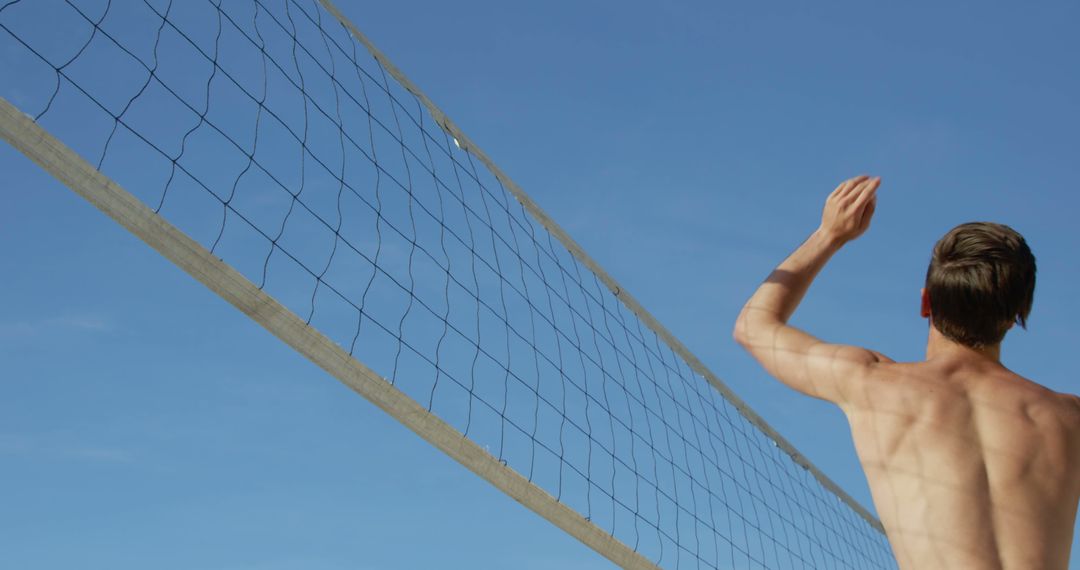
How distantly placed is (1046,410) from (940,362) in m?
0.16

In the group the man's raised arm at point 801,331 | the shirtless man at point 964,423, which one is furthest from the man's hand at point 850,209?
the shirtless man at point 964,423

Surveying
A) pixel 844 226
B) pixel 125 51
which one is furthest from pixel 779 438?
pixel 844 226

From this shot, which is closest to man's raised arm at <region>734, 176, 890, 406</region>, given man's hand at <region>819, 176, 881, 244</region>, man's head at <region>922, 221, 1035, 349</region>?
man's hand at <region>819, 176, 881, 244</region>

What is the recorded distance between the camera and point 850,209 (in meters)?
1.93

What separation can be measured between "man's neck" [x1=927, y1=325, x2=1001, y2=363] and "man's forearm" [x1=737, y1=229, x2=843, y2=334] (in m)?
0.23

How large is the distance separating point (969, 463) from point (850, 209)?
1.57ft

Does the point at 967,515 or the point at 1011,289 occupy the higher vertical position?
the point at 1011,289

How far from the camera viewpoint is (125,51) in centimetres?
342

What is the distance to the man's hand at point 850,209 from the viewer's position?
6.32 ft

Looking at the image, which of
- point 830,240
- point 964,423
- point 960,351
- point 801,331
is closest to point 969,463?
point 964,423

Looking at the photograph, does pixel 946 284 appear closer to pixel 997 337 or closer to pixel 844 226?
pixel 997 337

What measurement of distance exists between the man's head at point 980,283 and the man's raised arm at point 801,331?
13 cm

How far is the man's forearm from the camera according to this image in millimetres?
1873

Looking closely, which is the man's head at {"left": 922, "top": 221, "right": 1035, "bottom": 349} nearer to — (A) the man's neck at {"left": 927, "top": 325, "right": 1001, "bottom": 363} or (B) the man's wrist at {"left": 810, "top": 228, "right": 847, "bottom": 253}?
(A) the man's neck at {"left": 927, "top": 325, "right": 1001, "bottom": 363}
